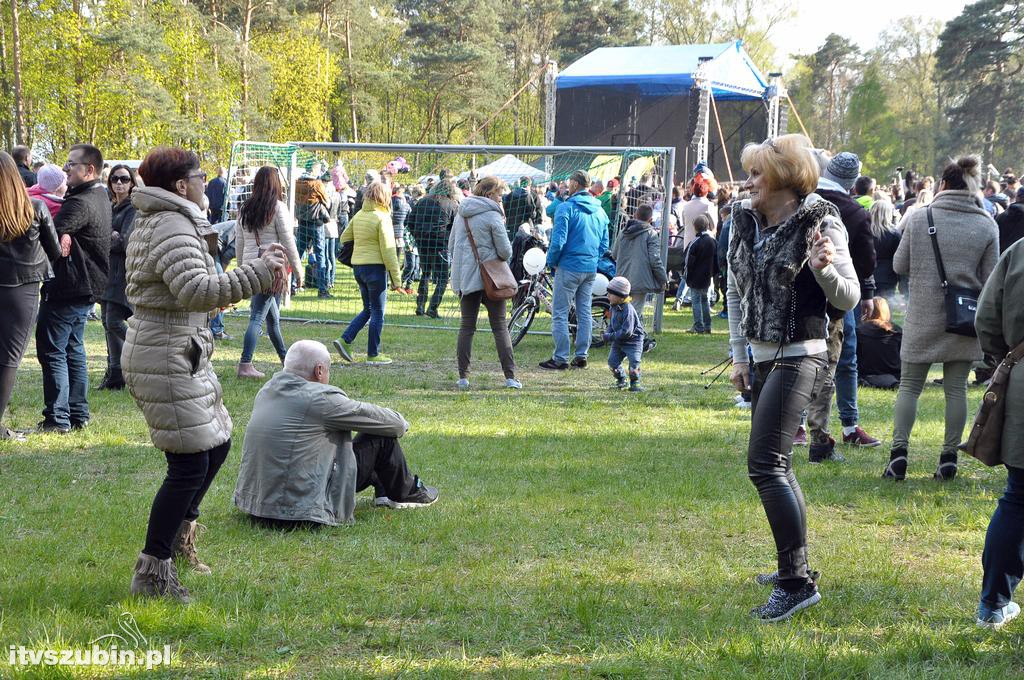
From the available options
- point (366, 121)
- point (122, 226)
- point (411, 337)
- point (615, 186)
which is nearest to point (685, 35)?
point (366, 121)

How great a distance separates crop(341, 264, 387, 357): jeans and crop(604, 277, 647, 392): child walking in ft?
8.23

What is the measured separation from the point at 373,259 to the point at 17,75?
25.5 m

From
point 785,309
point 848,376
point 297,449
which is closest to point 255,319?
point 297,449

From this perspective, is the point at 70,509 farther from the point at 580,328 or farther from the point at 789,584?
the point at 580,328

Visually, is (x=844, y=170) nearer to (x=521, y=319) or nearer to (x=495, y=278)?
(x=495, y=278)

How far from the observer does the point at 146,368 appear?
395 centimetres

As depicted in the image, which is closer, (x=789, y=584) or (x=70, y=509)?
(x=789, y=584)

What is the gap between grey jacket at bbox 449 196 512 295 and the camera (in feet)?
29.9

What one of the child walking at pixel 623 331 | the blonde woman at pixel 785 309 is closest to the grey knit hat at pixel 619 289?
the child walking at pixel 623 331

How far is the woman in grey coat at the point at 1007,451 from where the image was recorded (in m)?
3.84

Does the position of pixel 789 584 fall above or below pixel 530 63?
below

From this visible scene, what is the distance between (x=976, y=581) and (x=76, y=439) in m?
5.77

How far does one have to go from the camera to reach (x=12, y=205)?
6180 mm

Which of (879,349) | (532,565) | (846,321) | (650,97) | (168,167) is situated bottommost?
(532,565)
